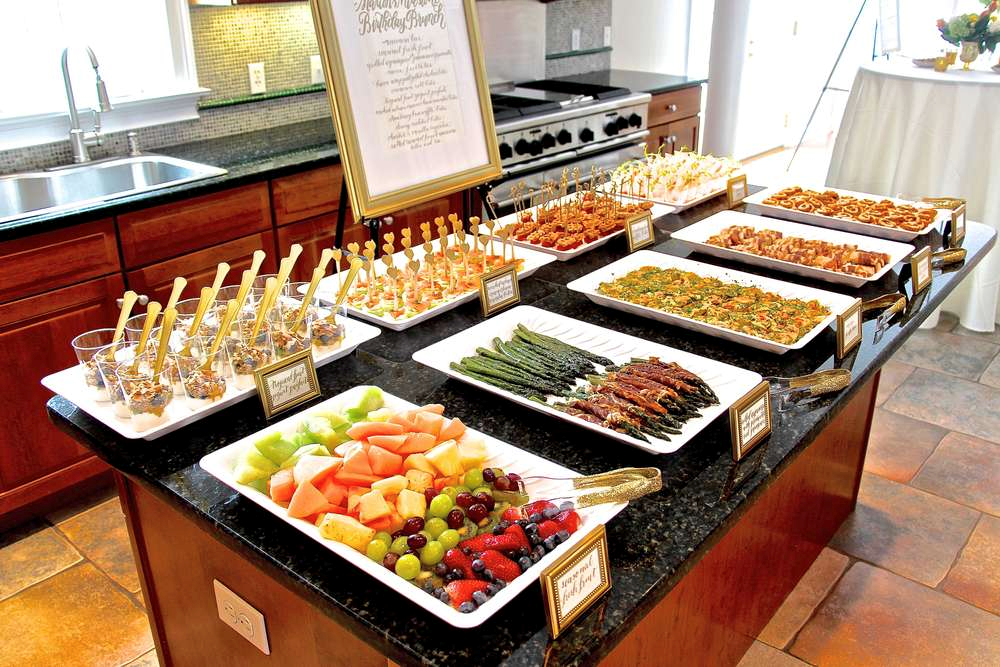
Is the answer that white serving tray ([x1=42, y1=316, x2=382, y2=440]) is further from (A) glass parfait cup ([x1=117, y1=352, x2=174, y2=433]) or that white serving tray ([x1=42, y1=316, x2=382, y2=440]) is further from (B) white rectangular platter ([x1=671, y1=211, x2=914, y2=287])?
(B) white rectangular platter ([x1=671, y1=211, x2=914, y2=287])

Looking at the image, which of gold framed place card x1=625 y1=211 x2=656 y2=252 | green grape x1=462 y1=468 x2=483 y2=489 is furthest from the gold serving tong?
gold framed place card x1=625 y1=211 x2=656 y2=252

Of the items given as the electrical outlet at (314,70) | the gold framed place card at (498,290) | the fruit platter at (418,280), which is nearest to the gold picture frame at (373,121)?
the fruit platter at (418,280)

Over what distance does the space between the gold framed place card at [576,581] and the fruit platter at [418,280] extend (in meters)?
0.93

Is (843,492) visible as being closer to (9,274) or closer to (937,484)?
(937,484)

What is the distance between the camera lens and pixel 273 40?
3.66 m

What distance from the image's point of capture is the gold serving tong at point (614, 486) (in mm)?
1221

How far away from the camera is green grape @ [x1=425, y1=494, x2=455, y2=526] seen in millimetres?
1207

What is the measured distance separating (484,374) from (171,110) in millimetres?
2369

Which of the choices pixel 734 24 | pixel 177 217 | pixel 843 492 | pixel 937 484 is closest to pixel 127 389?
pixel 177 217

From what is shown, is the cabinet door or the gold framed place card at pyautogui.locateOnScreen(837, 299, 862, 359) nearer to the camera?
the gold framed place card at pyautogui.locateOnScreen(837, 299, 862, 359)

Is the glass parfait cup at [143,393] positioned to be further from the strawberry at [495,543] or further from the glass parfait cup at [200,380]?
the strawberry at [495,543]

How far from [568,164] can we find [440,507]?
321cm

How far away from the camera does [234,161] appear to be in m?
3.13

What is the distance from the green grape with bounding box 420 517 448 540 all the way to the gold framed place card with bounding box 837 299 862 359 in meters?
1.00
